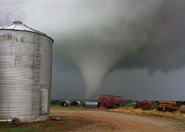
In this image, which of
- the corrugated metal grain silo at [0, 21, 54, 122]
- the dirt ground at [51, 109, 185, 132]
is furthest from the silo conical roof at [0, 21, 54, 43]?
the dirt ground at [51, 109, 185, 132]

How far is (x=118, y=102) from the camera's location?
4594 cm

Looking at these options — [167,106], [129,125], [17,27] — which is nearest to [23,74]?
[17,27]

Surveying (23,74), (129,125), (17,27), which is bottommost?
(129,125)

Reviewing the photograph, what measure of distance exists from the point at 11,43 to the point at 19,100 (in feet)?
15.7

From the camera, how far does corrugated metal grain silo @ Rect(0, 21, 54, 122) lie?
16.1 m

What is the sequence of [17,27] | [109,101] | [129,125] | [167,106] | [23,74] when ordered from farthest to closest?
[109,101]
[167,106]
[129,125]
[17,27]
[23,74]

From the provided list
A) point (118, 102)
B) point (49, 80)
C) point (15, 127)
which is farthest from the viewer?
point (118, 102)

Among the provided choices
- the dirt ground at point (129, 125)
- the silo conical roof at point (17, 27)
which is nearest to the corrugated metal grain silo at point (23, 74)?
the silo conical roof at point (17, 27)

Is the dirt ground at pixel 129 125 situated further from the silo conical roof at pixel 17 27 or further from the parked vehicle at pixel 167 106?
the parked vehicle at pixel 167 106

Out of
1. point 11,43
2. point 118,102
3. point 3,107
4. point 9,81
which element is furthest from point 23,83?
point 118,102

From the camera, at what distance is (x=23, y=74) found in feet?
55.2

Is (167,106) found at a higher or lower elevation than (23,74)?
lower

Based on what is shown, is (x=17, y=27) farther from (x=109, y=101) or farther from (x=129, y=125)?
(x=109, y=101)

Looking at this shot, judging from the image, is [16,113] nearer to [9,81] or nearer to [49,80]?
[9,81]
